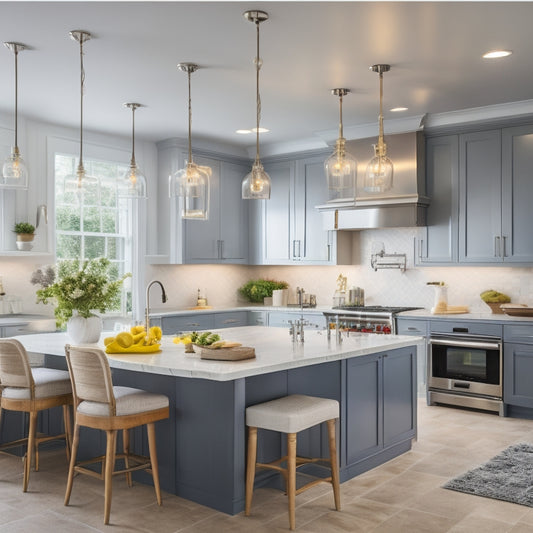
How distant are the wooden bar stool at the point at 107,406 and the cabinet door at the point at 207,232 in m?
3.76

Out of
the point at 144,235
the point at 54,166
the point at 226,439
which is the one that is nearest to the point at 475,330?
the point at 226,439

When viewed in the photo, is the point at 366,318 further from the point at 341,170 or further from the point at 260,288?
the point at 341,170

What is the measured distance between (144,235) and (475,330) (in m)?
3.71

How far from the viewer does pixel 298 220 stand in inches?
295

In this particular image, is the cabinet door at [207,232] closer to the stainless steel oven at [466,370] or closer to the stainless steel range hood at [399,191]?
the stainless steel range hood at [399,191]

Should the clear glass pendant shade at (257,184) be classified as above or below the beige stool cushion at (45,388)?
above

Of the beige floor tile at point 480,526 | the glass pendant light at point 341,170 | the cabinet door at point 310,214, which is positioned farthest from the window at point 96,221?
the beige floor tile at point 480,526

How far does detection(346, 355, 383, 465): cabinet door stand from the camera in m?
3.99

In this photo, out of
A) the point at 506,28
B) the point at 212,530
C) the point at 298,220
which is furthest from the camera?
the point at 298,220

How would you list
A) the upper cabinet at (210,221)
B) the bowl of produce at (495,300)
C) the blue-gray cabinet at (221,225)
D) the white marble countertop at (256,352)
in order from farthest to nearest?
the blue-gray cabinet at (221,225)
the upper cabinet at (210,221)
the bowl of produce at (495,300)
the white marble countertop at (256,352)

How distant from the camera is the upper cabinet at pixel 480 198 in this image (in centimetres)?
589

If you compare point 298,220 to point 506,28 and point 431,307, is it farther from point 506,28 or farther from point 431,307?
point 506,28

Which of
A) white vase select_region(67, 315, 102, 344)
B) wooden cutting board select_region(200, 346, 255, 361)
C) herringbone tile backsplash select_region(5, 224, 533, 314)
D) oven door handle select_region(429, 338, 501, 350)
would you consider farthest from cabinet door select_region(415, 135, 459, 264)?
white vase select_region(67, 315, 102, 344)

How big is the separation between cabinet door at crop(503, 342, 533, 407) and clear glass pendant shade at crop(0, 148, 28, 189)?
166 inches
